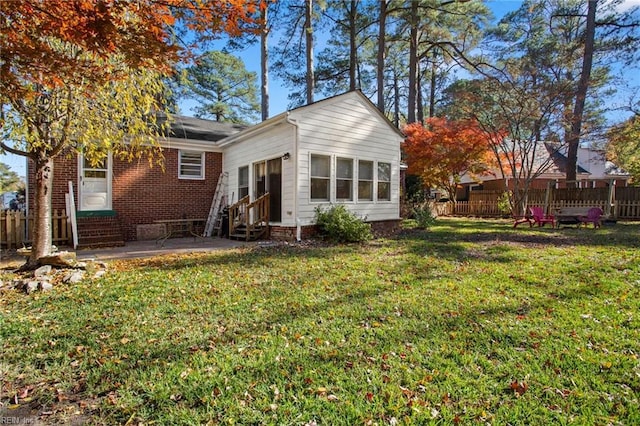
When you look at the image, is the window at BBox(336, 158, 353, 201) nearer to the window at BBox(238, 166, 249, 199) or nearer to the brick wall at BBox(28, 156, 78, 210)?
the window at BBox(238, 166, 249, 199)

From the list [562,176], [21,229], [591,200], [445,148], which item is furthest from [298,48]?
[562,176]

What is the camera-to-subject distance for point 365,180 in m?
11.2

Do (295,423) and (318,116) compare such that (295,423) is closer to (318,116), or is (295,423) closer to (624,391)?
(624,391)

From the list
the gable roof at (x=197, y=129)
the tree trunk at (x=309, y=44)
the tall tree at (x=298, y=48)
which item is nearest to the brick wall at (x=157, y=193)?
the gable roof at (x=197, y=129)

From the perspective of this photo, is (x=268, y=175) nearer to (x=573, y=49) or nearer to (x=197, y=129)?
(x=197, y=129)

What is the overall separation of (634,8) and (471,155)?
10340 millimetres

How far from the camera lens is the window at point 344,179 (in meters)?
10.5

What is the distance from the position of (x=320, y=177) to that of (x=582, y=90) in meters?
12.7

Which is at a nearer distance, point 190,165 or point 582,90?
point 190,165

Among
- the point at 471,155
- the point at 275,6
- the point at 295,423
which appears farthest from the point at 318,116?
the point at 275,6

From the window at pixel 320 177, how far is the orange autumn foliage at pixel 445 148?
9.17 metres

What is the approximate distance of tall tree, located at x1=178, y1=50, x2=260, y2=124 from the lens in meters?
27.4

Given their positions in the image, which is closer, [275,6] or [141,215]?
[141,215]

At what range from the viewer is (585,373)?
277cm
